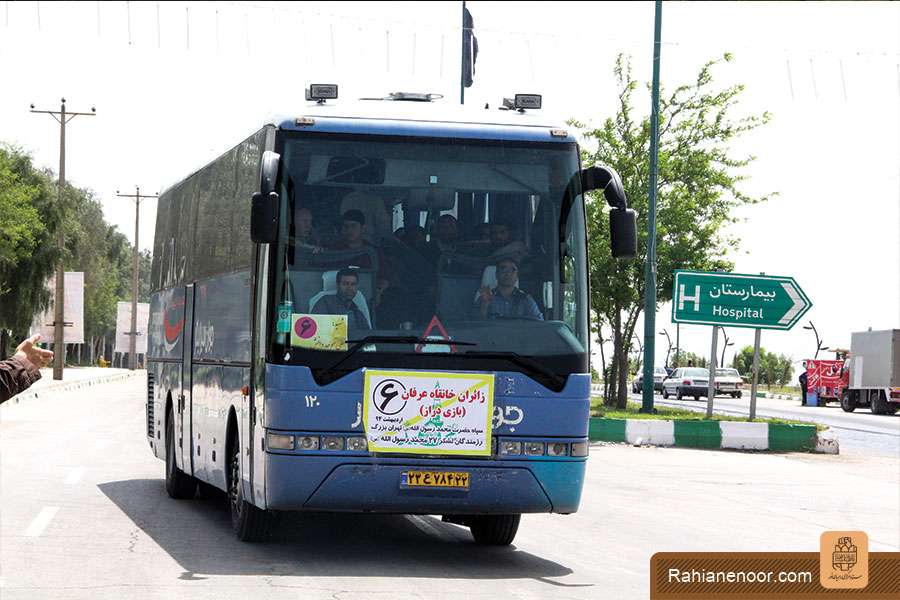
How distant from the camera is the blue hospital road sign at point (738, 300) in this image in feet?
102

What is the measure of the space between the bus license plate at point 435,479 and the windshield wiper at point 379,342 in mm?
898

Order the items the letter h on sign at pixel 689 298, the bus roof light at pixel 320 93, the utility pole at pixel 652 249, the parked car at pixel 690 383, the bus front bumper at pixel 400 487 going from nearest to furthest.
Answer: the bus front bumper at pixel 400 487 < the bus roof light at pixel 320 93 < the letter h on sign at pixel 689 298 < the utility pole at pixel 652 249 < the parked car at pixel 690 383

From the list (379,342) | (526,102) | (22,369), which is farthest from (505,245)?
(22,369)

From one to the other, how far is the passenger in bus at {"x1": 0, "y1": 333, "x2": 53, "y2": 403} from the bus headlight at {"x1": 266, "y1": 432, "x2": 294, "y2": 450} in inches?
229

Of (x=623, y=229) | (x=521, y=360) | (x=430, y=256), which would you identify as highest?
(x=623, y=229)

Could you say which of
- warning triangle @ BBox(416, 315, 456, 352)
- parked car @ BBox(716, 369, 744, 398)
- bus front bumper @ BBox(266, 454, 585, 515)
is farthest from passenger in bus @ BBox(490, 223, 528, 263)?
parked car @ BBox(716, 369, 744, 398)

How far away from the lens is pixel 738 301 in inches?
1240

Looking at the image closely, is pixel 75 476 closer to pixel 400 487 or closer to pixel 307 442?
pixel 307 442

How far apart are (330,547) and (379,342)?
2.03m

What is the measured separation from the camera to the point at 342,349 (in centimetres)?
1095

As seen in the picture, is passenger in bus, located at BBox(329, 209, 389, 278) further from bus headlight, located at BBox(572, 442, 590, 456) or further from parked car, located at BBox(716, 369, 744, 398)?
parked car, located at BBox(716, 369, 744, 398)

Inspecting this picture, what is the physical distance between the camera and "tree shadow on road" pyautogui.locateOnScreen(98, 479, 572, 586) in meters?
10.7

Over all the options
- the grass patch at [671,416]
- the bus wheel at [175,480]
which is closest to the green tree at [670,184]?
the grass patch at [671,416]

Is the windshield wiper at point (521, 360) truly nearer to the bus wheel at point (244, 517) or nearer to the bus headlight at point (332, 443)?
the bus headlight at point (332, 443)
